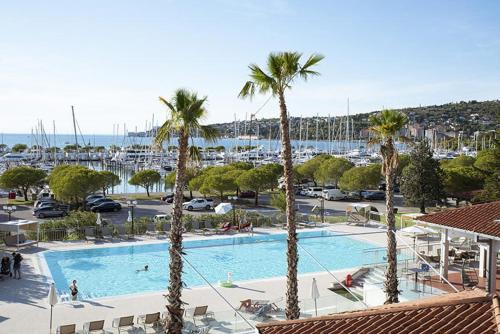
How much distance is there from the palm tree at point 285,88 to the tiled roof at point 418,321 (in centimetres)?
700

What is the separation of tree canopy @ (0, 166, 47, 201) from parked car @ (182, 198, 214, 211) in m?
15.7

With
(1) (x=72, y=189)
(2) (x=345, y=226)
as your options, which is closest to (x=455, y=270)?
(2) (x=345, y=226)

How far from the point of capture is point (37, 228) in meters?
27.8

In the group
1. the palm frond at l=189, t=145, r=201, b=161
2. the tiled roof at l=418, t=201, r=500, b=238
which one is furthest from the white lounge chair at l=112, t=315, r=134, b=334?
the tiled roof at l=418, t=201, r=500, b=238

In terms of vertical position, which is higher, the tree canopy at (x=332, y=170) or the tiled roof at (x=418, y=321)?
the tiled roof at (x=418, y=321)

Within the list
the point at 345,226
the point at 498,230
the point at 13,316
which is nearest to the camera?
the point at 498,230

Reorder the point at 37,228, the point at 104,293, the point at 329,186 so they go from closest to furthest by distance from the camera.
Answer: the point at 104,293, the point at 37,228, the point at 329,186

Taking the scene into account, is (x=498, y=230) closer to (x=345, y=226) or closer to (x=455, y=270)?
(x=455, y=270)

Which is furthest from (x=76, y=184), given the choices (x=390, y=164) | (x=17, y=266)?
(x=390, y=164)

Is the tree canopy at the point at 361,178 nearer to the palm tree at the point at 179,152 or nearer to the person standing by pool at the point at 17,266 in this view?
the person standing by pool at the point at 17,266

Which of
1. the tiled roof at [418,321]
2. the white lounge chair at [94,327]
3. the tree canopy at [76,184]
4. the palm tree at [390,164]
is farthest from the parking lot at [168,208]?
the tiled roof at [418,321]

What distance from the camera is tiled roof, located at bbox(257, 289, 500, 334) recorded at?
5773 mm

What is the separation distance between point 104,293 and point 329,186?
42.0 meters

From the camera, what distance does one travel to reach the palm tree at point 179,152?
1343 cm
